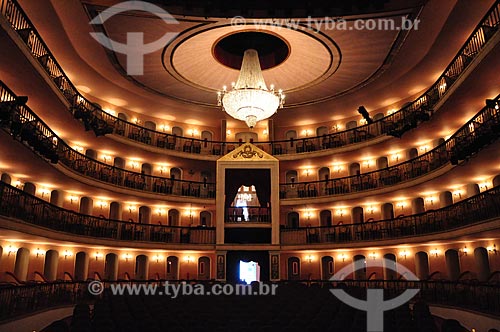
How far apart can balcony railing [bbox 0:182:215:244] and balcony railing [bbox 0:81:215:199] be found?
6.05 feet

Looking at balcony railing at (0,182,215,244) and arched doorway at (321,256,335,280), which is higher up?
balcony railing at (0,182,215,244)

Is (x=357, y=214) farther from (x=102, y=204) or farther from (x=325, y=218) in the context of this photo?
(x=102, y=204)

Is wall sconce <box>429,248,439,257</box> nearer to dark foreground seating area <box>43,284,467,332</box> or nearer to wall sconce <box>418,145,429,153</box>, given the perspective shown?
wall sconce <box>418,145,429,153</box>

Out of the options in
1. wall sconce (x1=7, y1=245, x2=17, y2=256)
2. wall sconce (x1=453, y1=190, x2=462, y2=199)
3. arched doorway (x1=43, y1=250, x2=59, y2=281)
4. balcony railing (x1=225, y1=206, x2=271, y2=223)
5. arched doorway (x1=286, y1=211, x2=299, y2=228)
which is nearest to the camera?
wall sconce (x1=7, y1=245, x2=17, y2=256)

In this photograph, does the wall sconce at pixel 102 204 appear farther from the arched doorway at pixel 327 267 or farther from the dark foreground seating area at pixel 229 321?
the dark foreground seating area at pixel 229 321

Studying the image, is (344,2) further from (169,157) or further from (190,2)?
(169,157)

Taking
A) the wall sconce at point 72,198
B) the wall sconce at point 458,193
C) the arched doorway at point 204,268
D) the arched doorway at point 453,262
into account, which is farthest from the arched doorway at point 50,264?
the wall sconce at point 458,193

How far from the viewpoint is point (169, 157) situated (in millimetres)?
27406

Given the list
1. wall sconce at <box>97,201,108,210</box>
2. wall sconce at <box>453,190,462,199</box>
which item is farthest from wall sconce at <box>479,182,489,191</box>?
wall sconce at <box>97,201,108,210</box>

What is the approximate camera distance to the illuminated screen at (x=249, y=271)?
26.1 meters

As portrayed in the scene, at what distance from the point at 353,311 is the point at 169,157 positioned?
18400 millimetres

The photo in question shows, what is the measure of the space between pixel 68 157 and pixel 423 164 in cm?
1870

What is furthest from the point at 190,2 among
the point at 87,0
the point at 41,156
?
the point at 41,156

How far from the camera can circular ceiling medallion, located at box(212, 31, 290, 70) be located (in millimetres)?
20484
